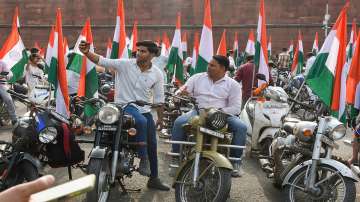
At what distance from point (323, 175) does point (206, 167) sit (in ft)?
3.28

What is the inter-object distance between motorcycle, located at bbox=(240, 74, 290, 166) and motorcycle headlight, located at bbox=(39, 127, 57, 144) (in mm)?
2761

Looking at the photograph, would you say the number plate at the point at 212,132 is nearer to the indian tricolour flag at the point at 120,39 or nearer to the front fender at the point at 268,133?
the front fender at the point at 268,133

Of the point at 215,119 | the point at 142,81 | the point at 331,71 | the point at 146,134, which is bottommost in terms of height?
the point at 146,134

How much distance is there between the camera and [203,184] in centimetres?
412

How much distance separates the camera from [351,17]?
2388cm

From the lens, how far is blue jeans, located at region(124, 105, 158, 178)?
465cm

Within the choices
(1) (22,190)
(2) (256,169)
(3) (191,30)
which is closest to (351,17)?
(3) (191,30)

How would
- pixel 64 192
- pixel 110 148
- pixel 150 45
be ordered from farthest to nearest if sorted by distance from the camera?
pixel 150 45
pixel 110 148
pixel 64 192

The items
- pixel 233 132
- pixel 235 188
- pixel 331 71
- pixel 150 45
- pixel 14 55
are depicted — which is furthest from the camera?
pixel 14 55

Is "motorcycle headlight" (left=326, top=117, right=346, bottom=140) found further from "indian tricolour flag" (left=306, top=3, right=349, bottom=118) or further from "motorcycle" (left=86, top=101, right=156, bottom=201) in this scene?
"motorcycle" (left=86, top=101, right=156, bottom=201)

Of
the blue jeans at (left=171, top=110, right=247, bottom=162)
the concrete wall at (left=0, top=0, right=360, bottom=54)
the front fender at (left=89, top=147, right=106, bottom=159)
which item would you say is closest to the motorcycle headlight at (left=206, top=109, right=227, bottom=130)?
the blue jeans at (left=171, top=110, right=247, bottom=162)

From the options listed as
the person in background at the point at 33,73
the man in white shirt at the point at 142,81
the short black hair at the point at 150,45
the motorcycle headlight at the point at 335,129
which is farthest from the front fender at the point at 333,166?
the person in background at the point at 33,73

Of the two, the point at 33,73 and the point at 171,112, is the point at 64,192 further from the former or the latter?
the point at 33,73

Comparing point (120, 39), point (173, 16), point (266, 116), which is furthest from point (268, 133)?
point (173, 16)
